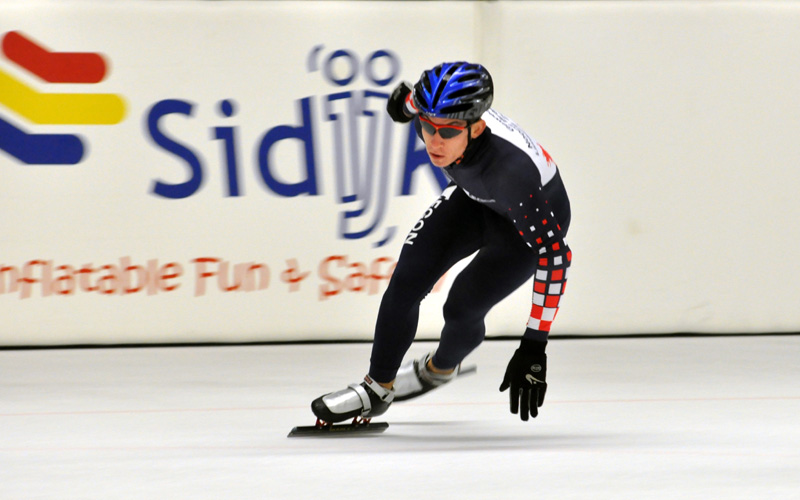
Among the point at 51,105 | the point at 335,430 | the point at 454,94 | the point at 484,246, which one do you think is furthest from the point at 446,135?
the point at 51,105

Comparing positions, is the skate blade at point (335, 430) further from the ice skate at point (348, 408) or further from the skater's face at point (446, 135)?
the skater's face at point (446, 135)

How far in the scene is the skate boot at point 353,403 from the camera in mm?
3338

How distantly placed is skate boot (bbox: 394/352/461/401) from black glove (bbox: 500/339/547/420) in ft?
1.87

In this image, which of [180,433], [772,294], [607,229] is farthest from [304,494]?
[772,294]

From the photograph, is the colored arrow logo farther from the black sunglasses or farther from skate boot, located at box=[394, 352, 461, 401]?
the black sunglasses

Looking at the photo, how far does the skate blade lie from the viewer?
11.1 ft

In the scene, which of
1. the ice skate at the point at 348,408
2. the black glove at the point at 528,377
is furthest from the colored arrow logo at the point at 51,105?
the black glove at the point at 528,377

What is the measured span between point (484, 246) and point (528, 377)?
1.75 feet

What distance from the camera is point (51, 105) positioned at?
5.19 metres

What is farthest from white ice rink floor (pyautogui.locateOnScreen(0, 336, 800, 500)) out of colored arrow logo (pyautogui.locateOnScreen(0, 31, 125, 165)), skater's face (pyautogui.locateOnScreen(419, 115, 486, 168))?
colored arrow logo (pyautogui.locateOnScreen(0, 31, 125, 165))

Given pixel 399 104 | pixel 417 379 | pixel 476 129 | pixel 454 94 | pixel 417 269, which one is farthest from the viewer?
pixel 417 379

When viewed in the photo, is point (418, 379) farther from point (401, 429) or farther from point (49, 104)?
point (49, 104)

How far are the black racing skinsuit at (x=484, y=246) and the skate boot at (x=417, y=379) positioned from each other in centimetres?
7

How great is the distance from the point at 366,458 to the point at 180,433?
28.4 inches
